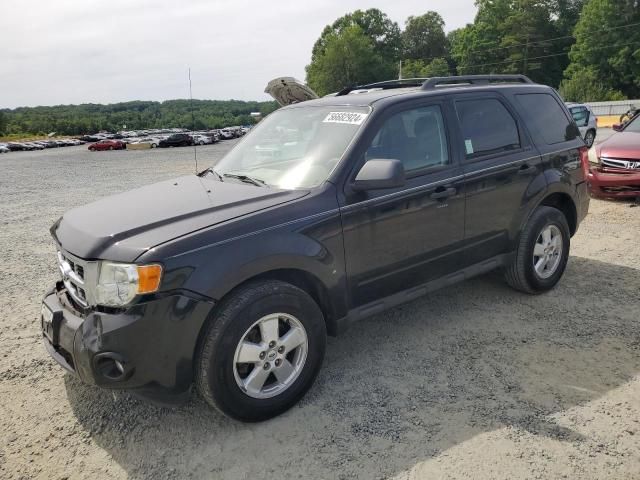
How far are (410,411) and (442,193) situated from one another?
156 centimetres

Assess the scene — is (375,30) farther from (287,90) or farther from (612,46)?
(287,90)

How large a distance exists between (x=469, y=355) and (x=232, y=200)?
200 centimetres

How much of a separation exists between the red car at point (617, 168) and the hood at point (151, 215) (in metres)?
6.93

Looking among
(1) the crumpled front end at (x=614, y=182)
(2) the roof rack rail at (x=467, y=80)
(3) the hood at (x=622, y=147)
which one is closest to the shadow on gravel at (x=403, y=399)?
(2) the roof rack rail at (x=467, y=80)

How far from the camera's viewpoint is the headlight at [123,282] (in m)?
2.67

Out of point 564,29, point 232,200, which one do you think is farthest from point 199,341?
point 564,29

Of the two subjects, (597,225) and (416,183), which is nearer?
(416,183)

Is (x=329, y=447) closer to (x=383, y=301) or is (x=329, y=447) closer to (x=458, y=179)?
(x=383, y=301)

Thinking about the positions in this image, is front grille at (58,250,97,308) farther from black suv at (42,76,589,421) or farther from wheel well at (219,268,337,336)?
wheel well at (219,268,337,336)

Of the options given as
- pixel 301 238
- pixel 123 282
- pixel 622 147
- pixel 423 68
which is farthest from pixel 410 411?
pixel 423 68

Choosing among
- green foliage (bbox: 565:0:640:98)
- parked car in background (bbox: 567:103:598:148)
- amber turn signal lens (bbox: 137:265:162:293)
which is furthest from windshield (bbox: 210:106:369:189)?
green foliage (bbox: 565:0:640:98)

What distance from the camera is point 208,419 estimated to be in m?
3.18

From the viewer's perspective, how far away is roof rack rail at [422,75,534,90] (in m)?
4.21

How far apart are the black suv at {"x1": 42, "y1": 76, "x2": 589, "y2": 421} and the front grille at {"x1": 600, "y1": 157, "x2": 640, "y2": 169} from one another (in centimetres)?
416
